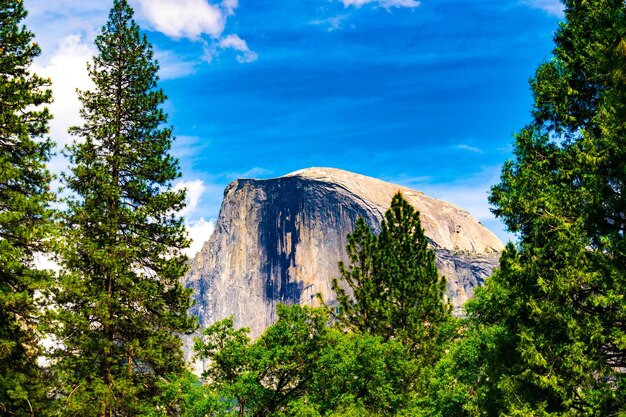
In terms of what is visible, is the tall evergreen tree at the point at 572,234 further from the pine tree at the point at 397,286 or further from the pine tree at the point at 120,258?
the pine tree at the point at 397,286

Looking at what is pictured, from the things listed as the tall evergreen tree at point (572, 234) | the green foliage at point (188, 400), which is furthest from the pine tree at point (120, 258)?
the tall evergreen tree at point (572, 234)

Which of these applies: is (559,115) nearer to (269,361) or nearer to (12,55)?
(269,361)

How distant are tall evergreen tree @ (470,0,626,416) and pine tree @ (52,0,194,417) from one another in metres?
11.7

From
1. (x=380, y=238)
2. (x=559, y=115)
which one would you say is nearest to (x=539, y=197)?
(x=559, y=115)

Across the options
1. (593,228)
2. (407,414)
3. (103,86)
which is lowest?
(407,414)

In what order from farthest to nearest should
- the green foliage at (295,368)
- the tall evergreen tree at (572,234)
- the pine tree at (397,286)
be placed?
1. the pine tree at (397,286)
2. the green foliage at (295,368)
3. the tall evergreen tree at (572,234)

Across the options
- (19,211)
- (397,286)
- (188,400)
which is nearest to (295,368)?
(188,400)

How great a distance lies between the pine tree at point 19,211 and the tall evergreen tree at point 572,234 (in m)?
13.2

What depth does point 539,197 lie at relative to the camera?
45.3 ft

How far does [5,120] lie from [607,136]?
16.6m

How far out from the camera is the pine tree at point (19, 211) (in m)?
14.7

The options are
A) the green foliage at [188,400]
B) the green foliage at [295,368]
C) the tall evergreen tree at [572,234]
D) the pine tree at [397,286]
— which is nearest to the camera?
the tall evergreen tree at [572,234]

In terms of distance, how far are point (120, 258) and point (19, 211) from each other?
504 centimetres

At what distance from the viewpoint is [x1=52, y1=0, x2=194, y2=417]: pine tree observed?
18328 millimetres
